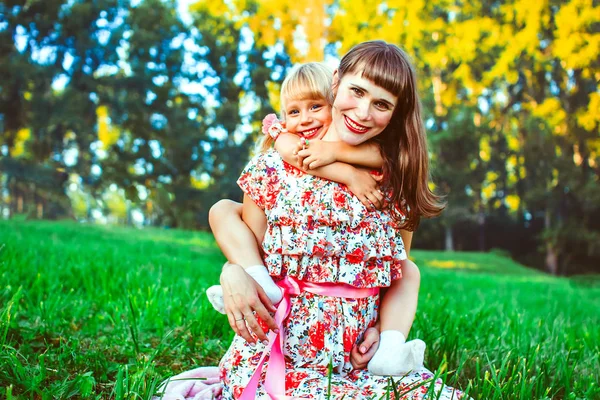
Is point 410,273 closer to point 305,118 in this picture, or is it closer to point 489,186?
point 305,118

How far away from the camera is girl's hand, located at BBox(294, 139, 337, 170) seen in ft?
6.35

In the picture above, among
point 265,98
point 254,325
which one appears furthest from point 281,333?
point 265,98

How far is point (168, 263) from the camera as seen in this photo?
535 cm

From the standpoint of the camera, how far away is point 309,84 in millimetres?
2531

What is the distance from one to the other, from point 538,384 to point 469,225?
22441 mm

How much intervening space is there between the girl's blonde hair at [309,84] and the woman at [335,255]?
465 mm

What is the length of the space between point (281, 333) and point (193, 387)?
1.63 ft

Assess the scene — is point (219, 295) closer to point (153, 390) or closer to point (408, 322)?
point (153, 390)

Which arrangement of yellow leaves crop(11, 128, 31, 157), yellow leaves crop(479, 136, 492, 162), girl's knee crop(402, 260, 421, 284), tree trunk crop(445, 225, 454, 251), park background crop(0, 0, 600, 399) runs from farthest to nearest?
1. tree trunk crop(445, 225, 454, 251)
2. yellow leaves crop(479, 136, 492, 162)
3. yellow leaves crop(11, 128, 31, 157)
4. park background crop(0, 0, 600, 399)
5. girl's knee crop(402, 260, 421, 284)

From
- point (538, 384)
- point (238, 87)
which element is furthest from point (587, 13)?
point (538, 384)

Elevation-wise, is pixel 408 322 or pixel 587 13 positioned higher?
pixel 587 13

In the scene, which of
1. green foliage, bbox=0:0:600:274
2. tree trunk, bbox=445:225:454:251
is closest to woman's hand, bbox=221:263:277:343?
green foliage, bbox=0:0:600:274

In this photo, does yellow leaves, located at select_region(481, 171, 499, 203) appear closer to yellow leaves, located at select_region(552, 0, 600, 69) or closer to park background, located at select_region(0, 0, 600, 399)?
park background, located at select_region(0, 0, 600, 399)

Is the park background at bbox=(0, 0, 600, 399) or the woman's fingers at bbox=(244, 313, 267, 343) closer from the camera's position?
the woman's fingers at bbox=(244, 313, 267, 343)
